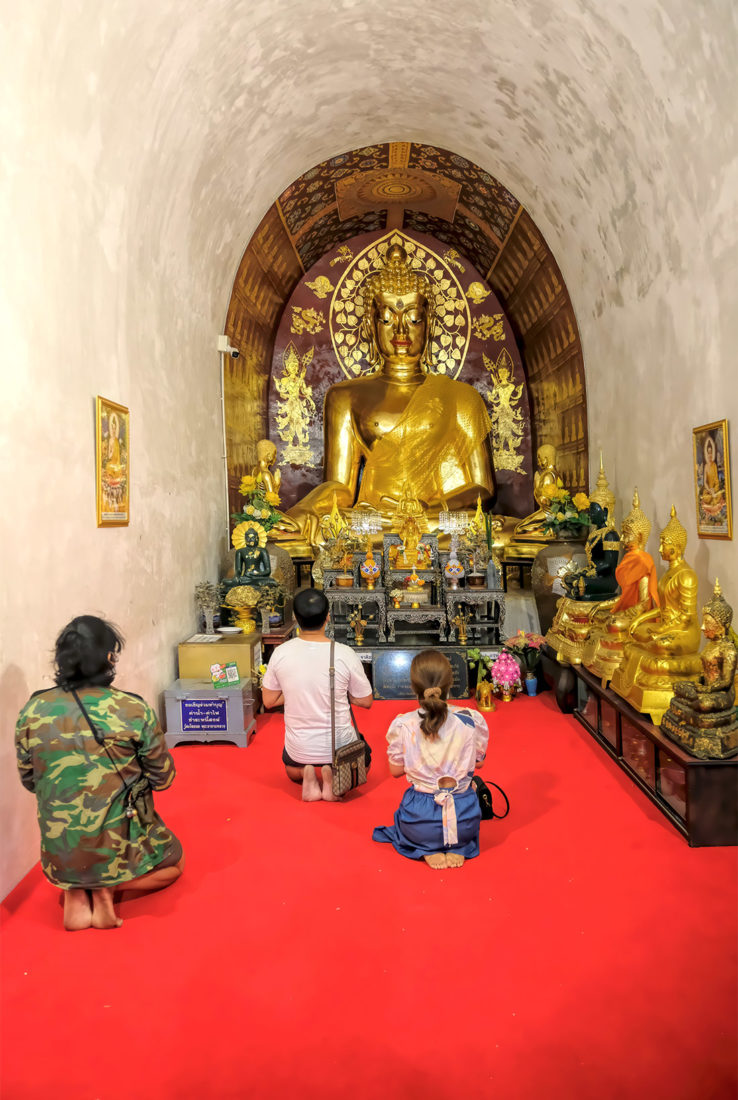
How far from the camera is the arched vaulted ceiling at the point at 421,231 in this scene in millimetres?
7586

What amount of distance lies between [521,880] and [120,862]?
1.54m

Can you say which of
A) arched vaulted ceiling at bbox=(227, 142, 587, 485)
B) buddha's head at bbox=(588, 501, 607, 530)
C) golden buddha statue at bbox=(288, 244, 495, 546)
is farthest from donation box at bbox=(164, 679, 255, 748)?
golden buddha statue at bbox=(288, 244, 495, 546)

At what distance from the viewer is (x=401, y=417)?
8867 millimetres

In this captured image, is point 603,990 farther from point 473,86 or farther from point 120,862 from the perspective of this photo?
point 473,86

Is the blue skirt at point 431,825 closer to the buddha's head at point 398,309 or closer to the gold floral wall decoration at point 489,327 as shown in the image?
the buddha's head at point 398,309

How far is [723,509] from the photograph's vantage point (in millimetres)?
4488

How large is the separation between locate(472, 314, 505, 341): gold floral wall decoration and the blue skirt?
690 centimetres

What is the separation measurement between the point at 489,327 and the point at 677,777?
6688 mm

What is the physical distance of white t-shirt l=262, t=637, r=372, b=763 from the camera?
372 centimetres

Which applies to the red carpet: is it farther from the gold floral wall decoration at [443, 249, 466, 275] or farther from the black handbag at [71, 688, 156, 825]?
the gold floral wall decoration at [443, 249, 466, 275]

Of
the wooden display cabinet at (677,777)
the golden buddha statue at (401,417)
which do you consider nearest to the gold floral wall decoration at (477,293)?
the golden buddha statue at (401,417)

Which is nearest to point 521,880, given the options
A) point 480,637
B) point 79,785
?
point 79,785

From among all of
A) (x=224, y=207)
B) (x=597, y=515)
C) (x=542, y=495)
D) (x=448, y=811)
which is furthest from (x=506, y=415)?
(x=448, y=811)

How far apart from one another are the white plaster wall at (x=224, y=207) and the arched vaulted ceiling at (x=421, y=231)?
0.30m
